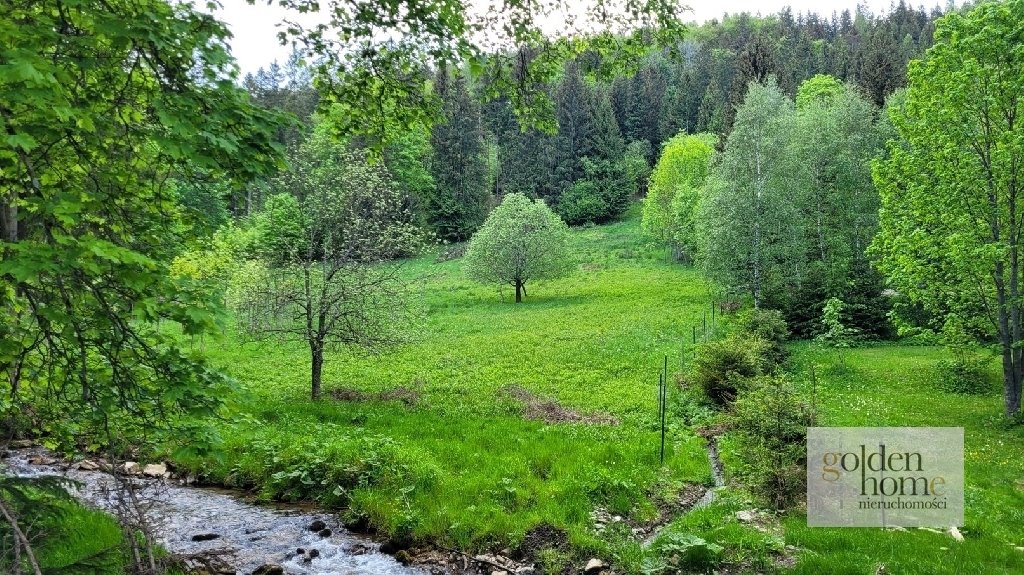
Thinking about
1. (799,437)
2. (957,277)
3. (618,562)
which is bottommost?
(618,562)

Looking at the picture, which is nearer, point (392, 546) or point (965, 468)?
point (392, 546)

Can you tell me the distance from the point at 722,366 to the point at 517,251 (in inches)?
1079

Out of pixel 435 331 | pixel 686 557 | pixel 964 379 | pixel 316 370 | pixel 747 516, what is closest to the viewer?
pixel 686 557

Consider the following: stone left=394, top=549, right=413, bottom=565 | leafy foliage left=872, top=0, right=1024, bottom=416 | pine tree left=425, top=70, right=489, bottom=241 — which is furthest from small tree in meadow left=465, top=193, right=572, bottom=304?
stone left=394, top=549, right=413, bottom=565

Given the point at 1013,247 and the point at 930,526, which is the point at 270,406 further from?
the point at 1013,247

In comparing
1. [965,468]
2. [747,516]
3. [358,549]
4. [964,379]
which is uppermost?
[964,379]

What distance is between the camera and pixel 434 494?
11133 millimetres

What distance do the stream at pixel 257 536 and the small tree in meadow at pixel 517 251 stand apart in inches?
1320

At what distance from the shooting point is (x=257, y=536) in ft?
32.4

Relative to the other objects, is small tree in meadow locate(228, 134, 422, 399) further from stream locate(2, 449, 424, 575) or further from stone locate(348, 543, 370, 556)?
stone locate(348, 543, 370, 556)

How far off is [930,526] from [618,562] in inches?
200

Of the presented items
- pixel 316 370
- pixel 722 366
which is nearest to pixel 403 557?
pixel 316 370

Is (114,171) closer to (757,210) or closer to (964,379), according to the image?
(964,379)

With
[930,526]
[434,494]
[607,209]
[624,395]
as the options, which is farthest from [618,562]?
[607,209]
